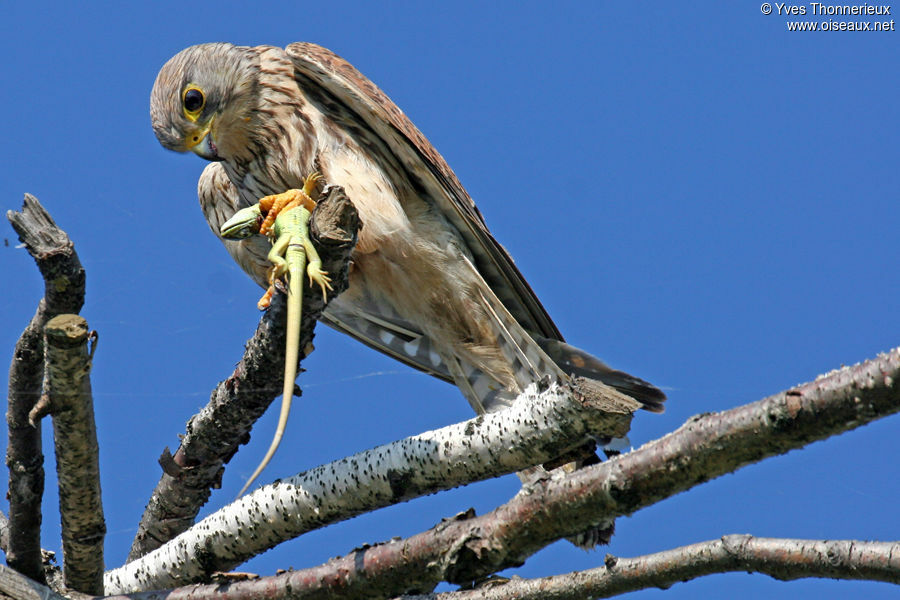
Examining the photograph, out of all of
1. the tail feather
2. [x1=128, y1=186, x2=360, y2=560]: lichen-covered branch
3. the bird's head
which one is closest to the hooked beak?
the bird's head

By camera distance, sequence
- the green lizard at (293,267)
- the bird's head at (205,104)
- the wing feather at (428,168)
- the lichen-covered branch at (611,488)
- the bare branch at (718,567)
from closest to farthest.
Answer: the lichen-covered branch at (611,488) → the bare branch at (718,567) → the green lizard at (293,267) → the wing feather at (428,168) → the bird's head at (205,104)

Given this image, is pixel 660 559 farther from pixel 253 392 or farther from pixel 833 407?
pixel 253 392

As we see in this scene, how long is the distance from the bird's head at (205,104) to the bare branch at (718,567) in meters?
2.36

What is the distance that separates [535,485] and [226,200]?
103 inches

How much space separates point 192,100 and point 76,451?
2026 mm

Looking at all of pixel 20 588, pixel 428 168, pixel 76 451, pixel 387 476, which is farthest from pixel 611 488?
pixel 428 168

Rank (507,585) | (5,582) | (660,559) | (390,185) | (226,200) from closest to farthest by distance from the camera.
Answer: (660,559) → (507,585) → (5,582) → (390,185) → (226,200)

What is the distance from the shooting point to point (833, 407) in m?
1.70

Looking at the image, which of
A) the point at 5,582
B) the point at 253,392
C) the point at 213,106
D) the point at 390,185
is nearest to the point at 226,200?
the point at 213,106

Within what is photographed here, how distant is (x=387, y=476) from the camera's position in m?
2.72

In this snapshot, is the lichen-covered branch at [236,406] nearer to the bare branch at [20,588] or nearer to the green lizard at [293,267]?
the green lizard at [293,267]

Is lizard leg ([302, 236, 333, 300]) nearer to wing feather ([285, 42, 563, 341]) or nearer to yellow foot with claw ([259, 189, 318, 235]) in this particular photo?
yellow foot with claw ([259, 189, 318, 235])

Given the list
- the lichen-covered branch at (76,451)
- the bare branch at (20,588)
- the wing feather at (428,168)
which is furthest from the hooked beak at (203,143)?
the bare branch at (20,588)

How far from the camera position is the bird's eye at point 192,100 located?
400cm
